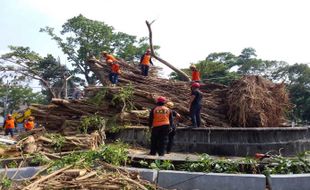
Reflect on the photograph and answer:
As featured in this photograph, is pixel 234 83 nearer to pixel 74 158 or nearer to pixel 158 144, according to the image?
pixel 158 144

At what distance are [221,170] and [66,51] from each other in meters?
34.1

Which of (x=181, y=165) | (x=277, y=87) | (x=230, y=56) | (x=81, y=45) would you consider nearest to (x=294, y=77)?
(x=230, y=56)

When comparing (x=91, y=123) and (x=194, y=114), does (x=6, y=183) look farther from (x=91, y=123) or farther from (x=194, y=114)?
(x=194, y=114)

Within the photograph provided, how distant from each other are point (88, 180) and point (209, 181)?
176 cm

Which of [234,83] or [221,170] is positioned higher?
[234,83]

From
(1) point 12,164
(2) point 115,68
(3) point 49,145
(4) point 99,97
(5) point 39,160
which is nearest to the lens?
(5) point 39,160

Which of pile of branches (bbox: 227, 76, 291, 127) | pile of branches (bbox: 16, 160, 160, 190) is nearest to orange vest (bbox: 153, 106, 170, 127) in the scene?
pile of branches (bbox: 16, 160, 160, 190)

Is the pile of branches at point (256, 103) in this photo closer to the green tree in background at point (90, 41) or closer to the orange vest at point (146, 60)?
the orange vest at point (146, 60)

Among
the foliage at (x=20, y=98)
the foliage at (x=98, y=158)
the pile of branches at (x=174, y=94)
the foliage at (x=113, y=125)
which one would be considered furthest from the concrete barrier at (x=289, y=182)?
the foliage at (x=20, y=98)

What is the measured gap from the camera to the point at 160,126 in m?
8.07

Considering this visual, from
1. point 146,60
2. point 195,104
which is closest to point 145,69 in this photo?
point 146,60

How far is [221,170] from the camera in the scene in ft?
18.7

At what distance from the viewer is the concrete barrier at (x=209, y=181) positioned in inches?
199

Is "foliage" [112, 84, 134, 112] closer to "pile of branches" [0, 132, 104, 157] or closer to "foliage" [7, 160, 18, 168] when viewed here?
"pile of branches" [0, 132, 104, 157]
